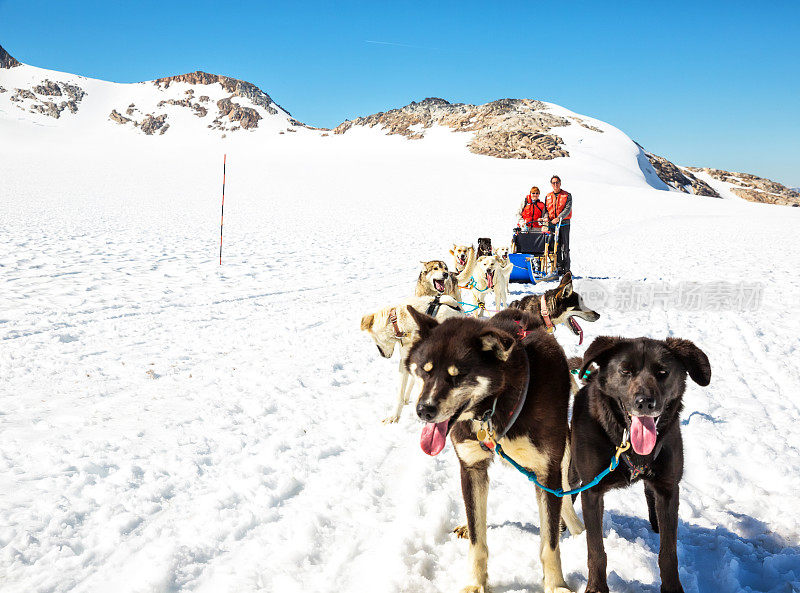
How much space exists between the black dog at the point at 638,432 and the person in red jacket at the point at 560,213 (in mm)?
8366

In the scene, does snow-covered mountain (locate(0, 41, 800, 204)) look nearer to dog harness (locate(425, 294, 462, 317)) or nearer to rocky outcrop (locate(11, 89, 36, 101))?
rocky outcrop (locate(11, 89, 36, 101))

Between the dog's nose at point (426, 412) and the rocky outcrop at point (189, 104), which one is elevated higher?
the rocky outcrop at point (189, 104)

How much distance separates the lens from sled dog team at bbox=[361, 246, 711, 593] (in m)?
2.10

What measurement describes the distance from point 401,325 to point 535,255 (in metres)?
7.07

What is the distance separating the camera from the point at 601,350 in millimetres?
2186

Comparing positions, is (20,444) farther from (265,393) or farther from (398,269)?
(398,269)

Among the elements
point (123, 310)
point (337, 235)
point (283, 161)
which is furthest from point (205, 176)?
point (123, 310)

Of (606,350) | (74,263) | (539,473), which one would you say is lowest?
(74,263)

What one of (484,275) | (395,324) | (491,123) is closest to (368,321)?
(395,324)

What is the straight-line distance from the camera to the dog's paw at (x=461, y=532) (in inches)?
104

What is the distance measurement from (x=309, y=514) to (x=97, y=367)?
338cm

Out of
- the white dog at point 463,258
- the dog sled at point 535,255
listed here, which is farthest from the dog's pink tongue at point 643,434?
the dog sled at point 535,255

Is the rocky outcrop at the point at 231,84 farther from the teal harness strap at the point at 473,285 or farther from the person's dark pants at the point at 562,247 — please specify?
the teal harness strap at the point at 473,285

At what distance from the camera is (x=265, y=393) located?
14.9 feet
